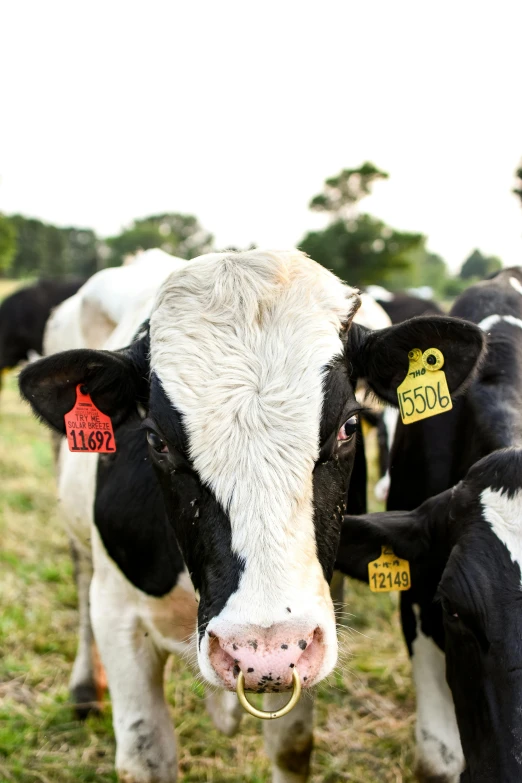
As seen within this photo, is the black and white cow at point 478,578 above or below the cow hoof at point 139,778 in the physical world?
above

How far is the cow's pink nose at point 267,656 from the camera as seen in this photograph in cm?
194

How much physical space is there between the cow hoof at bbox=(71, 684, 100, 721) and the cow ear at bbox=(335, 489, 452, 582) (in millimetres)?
2130

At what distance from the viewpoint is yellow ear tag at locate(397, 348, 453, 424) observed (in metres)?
2.75

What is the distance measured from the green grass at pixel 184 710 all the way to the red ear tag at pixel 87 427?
27cm

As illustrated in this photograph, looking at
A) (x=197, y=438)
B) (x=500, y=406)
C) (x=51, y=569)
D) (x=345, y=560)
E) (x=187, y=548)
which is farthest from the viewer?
(x=51, y=569)

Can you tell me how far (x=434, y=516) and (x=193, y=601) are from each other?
0.99 m

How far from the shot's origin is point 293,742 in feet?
11.4

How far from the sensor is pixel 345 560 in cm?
290

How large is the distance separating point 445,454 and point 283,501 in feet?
5.09

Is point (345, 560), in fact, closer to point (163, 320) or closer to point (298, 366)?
point (298, 366)

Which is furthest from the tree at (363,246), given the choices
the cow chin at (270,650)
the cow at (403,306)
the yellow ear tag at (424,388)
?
the cow chin at (270,650)

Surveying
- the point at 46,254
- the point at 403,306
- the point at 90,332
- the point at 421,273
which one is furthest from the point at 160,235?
the point at 90,332

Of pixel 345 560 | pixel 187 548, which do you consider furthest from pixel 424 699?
pixel 187 548

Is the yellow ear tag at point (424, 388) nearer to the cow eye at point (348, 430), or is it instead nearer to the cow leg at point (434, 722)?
the cow eye at point (348, 430)
